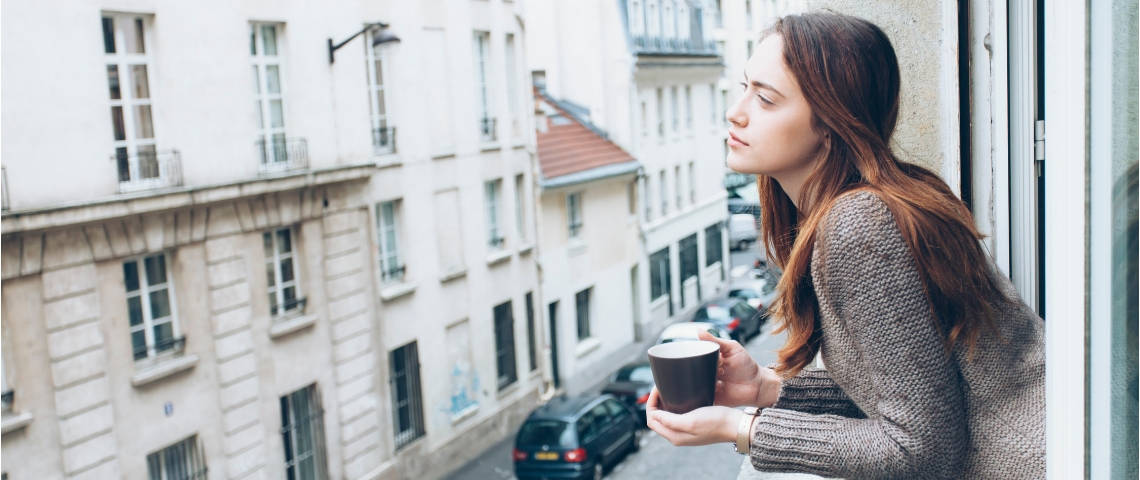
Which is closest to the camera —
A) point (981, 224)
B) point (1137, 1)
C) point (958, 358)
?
point (1137, 1)

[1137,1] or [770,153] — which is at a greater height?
[1137,1]

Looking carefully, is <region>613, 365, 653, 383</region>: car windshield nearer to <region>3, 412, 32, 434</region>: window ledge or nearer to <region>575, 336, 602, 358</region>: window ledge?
<region>575, 336, 602, 358</region>: window ledge

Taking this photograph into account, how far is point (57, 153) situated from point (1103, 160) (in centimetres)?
1114

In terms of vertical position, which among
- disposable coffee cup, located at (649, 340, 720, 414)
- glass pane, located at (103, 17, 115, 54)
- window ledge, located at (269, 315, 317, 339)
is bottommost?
window ledge, located at (269, 315, 317, 339)

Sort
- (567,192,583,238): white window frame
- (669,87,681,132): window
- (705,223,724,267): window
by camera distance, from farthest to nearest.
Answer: (705,223,724,267): window < (669,87,681,132): window < (567,192,583,238): white window frame

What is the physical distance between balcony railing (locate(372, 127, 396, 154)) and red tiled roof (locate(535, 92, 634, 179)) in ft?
13.9

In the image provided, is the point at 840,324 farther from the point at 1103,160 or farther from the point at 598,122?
the point at 598,122

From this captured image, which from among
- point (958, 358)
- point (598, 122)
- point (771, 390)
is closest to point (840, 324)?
point (958, 358)

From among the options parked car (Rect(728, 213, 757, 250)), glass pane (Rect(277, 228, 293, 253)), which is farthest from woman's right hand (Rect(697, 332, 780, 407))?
parked car (Rect(728, 213, 757, 250))

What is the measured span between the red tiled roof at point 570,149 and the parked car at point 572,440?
6299 mm

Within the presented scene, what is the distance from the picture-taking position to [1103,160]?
2.81ft

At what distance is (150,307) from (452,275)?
18.7ft

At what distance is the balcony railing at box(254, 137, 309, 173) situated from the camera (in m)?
13.5

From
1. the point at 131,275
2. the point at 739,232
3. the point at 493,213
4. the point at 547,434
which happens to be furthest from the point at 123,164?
the point at 739,232
